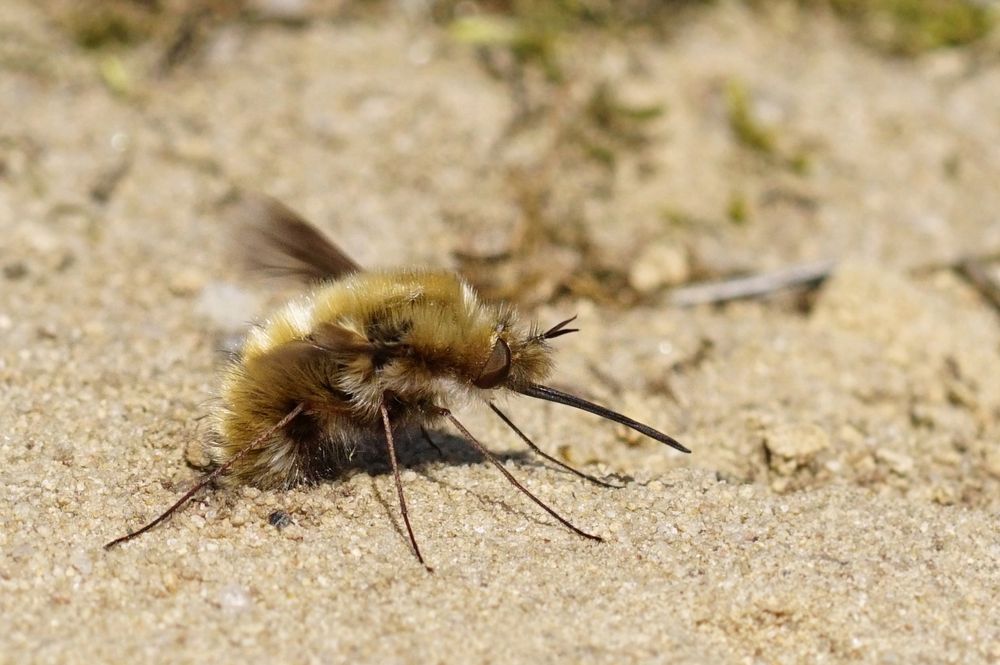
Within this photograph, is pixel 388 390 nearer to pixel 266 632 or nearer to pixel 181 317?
pixel 266 632

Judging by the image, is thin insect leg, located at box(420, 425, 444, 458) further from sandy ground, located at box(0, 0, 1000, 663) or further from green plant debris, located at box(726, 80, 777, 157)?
green plant debris, located at box(726, 80, 777, 157)

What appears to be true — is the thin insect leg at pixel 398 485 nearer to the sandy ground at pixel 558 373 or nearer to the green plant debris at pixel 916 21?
the sandy ground at pixel 558 373

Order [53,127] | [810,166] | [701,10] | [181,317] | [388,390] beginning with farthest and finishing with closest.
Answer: [701,10] < [810,166] < [53,127] < [181,317] < [388,390]

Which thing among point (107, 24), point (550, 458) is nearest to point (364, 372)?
point (550, 458)

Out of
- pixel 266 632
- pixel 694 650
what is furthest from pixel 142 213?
pixel 694 650

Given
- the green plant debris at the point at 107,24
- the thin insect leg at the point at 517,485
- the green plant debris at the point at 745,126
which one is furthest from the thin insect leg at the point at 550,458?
the green plant debris at the point at 107,24

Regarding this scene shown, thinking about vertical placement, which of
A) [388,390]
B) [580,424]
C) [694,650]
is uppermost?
[388,390]
